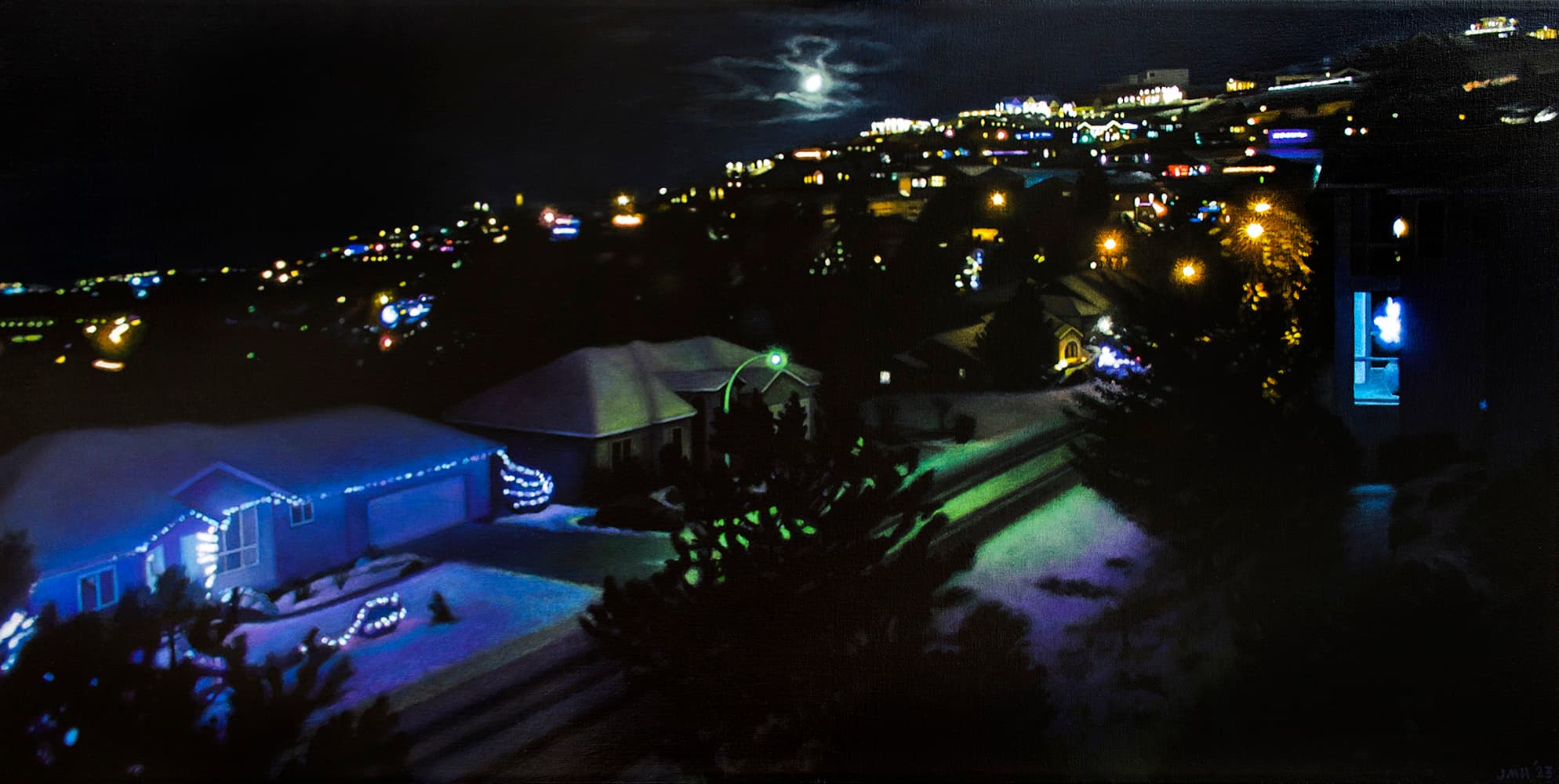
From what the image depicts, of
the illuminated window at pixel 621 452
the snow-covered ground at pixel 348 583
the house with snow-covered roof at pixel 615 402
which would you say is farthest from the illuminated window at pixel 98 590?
the illuminated window at pixel 621 452

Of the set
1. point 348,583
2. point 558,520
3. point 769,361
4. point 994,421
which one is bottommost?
point 348,583

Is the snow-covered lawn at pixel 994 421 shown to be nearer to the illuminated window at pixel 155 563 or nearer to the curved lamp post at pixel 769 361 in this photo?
the curved lamp post at pixel 769 361

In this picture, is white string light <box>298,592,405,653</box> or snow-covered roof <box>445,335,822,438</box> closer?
white string light <box>298,592,405,653</box>

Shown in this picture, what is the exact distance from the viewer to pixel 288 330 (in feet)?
13.5

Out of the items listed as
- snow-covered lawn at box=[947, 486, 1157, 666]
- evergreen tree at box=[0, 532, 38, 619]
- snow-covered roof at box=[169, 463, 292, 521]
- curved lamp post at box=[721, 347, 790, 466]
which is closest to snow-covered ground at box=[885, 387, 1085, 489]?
snow-covered lawn at box=[947, 486, 1157, 666]

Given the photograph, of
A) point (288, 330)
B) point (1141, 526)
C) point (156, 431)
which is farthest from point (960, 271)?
point (156, 431)

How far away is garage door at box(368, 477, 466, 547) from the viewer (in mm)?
4113

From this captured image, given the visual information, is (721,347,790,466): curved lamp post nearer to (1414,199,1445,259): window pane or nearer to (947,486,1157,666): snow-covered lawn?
(947,486,1157,666): snow-covered lawn

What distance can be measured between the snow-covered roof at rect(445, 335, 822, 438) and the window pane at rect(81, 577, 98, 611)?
→ 6.16ft

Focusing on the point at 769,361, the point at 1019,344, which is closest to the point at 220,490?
the point at 769,361

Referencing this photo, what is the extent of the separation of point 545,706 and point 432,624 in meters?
0.62

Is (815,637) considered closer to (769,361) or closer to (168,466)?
(769,361)

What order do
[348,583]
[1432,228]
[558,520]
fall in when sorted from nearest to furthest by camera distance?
[348,583] → [1432,228] → [558,520]
